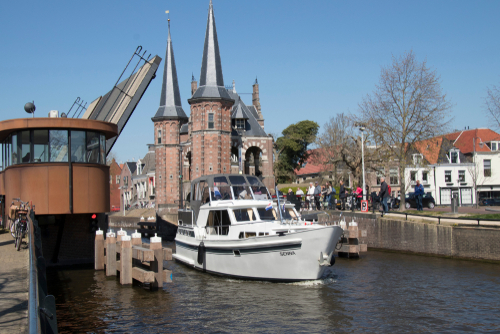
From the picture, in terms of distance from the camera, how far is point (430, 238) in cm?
2111

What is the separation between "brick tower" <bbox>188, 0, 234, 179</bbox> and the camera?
4775cm

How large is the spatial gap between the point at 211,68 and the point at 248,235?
34.0 meters

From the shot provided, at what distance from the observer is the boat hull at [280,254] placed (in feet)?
48.8

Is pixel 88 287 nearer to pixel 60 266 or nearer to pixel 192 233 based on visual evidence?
pixel 60 266

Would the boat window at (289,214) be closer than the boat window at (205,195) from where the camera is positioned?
Yes

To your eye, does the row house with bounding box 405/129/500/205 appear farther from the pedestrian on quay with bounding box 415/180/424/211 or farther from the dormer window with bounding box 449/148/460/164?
the pedestrian on quay with bounding box 415/180/424/211

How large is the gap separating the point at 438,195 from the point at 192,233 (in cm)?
3457

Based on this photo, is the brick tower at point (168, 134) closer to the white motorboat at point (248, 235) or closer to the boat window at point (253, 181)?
the white motorboat at point (248, 235)

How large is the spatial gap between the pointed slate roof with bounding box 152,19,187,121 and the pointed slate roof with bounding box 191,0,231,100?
10.3 metres

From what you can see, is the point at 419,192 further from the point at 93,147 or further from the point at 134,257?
the point at 93,147

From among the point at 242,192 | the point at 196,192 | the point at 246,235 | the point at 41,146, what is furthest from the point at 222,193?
the point at 41,146

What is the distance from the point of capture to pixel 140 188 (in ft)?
270

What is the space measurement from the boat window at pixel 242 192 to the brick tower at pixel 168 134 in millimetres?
36666

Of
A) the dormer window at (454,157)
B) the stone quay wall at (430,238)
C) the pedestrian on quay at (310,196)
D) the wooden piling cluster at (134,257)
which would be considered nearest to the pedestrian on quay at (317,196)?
the pedestrian on quay at (310,196)
